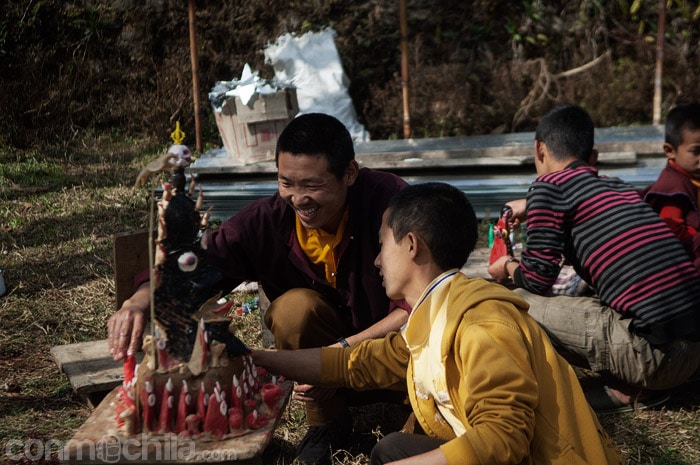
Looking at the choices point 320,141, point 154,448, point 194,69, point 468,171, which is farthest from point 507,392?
point 194,69

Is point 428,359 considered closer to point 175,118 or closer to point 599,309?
point 599,309

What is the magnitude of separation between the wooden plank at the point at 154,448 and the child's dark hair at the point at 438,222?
76 centimetres

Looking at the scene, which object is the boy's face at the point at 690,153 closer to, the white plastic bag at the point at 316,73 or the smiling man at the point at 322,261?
the smiling man at the point at 322,261

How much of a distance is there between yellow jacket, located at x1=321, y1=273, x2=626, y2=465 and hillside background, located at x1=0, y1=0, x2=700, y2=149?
259 inches

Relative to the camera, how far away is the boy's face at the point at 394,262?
2.45m

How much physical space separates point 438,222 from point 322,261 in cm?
101

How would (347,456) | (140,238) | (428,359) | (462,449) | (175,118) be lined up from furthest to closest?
(175,118)
(140,238)
(347,456)
(428,359)
(462,449)

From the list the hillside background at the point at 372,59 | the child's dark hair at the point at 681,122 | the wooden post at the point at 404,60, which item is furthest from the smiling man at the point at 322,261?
the hillside background at the point at 372,59

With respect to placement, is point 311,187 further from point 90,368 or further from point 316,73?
point 316,73

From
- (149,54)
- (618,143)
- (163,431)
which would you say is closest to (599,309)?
(163,431)

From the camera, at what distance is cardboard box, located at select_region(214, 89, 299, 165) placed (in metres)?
6.49

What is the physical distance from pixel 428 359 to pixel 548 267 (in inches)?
57.0

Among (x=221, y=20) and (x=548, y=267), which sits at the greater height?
(x=221, y=20)

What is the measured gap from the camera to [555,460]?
2.12 meters
